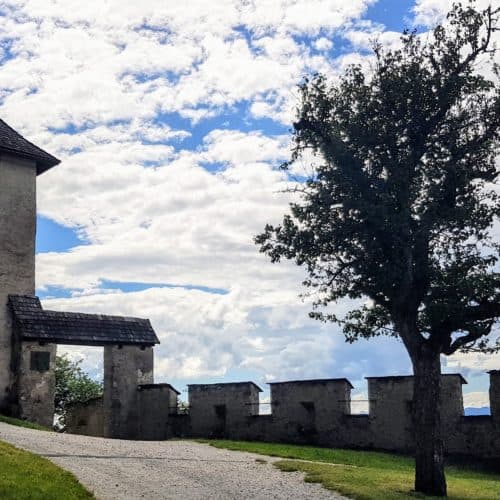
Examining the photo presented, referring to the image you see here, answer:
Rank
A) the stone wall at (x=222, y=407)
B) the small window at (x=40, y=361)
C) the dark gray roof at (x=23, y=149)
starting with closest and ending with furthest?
the small window at (x=40, y=361)
the stone wall at (x=222, y=407)
the dark gray roof at (x=23, y=149)

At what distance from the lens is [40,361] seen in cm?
2533

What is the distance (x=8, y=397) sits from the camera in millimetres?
25000

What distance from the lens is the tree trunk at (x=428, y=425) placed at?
15.0 meters

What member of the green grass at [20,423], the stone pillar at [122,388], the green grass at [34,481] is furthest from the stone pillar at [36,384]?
the green grass at [34,481]

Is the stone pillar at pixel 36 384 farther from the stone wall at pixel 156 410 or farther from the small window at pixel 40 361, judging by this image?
the stone wall at pixel 156 410

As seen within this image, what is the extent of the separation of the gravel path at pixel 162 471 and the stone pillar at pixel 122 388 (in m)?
6.97

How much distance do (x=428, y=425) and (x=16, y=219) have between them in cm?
1769

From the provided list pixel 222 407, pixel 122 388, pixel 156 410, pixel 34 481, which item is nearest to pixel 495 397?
pixel 222 407

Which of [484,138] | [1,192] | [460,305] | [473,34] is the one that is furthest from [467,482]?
[1,192]

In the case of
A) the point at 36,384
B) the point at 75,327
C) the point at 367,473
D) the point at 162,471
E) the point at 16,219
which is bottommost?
the point at 367,473

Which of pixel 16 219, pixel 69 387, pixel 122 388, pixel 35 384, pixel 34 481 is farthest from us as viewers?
pixel 69 387

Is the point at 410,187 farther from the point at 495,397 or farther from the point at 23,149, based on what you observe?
the point at 23,149

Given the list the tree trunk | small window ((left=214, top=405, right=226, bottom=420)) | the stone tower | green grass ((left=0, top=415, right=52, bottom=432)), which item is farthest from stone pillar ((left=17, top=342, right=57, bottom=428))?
the tree trunk

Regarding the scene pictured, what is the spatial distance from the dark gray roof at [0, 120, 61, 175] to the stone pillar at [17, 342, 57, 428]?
23.6 ft
